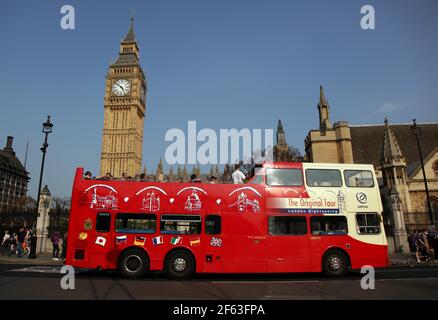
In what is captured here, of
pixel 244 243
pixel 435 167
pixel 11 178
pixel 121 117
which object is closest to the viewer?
pixel 244 243

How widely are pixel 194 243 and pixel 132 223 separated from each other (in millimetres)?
2232

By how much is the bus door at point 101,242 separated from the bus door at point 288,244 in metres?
5.40

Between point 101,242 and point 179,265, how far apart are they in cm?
270

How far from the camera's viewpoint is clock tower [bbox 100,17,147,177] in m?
79.0

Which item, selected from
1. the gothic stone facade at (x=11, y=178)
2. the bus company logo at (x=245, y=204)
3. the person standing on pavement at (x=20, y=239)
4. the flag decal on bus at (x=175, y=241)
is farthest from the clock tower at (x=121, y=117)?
the bus company logo at (x=245, y=204)

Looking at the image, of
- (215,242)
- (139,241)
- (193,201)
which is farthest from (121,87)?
(215,242)

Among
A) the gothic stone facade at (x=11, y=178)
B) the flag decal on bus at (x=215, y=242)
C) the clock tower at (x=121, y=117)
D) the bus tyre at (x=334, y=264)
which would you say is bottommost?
the bus tyre at (x=334, y=264)

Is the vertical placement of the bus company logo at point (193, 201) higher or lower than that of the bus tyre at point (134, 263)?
higher

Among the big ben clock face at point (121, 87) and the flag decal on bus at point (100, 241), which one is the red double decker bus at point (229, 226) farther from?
the big ben clock face at point (121, 87)

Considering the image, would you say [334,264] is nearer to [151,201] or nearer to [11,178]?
[151,201]

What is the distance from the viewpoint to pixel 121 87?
8044 cm

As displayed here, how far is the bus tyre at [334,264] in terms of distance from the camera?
973cm
